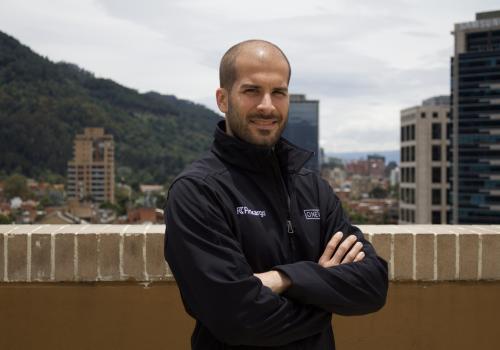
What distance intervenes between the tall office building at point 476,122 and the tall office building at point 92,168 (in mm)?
63673

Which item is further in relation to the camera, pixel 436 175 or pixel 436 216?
pixel 436 175

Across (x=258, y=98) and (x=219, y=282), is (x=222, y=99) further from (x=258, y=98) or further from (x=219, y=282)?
(x=219, y=282)

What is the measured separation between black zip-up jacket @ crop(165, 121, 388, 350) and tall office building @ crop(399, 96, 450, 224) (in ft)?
219

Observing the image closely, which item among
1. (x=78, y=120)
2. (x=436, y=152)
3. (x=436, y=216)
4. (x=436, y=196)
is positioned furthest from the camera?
(x=78, y=120)

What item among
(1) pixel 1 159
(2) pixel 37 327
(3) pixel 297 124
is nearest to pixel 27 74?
(1) pixel 1 159

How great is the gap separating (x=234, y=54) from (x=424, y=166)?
69.3m

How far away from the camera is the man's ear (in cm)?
176

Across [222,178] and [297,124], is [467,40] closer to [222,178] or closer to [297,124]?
[297,124]

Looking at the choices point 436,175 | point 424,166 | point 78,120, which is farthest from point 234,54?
point 78,120

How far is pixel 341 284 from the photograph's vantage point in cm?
164

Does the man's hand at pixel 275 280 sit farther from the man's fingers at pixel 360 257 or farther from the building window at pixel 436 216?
the building window at pixel 436 216

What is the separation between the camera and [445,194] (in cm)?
7081

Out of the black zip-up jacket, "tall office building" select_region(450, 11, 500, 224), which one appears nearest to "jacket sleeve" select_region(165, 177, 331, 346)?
the black zip-up jacket

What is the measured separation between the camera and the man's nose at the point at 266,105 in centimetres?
170
